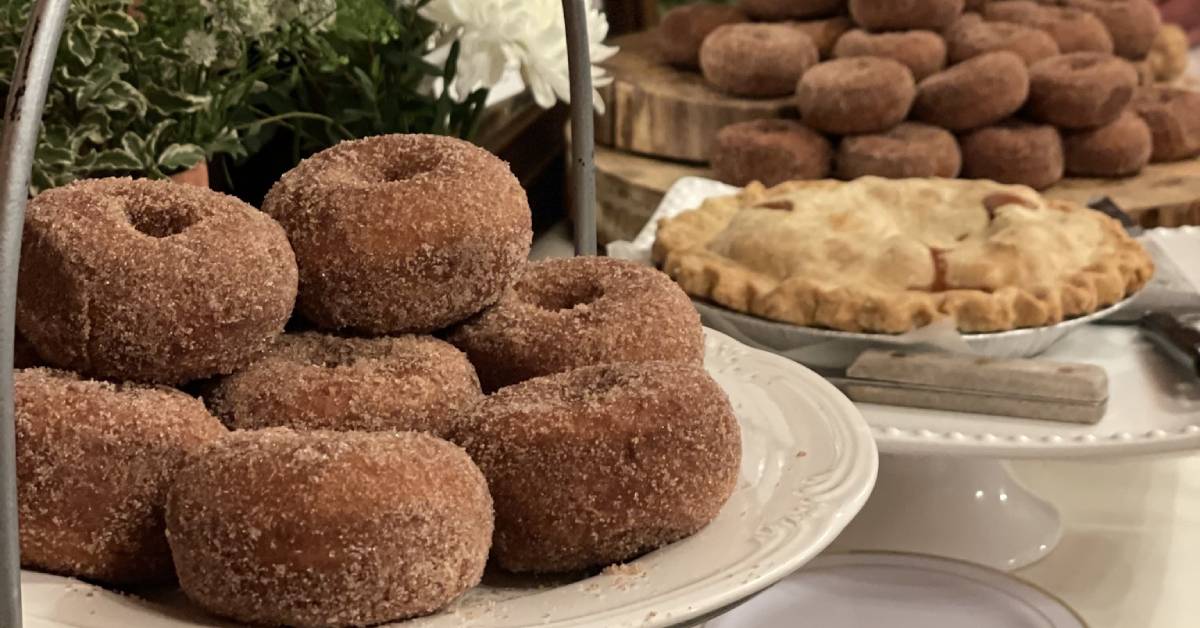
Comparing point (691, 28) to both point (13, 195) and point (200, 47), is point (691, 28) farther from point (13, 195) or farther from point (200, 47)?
point (13, 195)

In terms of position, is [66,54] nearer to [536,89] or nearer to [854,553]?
[536,89]

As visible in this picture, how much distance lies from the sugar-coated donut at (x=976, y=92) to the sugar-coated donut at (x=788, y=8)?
27 centimetres

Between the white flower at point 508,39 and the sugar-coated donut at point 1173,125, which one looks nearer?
the white flower at point 508,39

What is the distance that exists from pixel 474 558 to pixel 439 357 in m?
0.15

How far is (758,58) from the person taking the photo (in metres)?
1.94

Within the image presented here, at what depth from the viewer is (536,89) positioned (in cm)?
124

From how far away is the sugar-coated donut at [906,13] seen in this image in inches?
76.8

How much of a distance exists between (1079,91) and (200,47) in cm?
130

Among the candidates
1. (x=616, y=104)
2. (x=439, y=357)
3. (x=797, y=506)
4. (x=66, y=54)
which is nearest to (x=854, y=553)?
(x=797, y=506)

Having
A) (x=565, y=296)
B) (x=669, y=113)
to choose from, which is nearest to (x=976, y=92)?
(x=669, y=113)

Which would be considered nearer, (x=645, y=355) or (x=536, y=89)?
(x=645, y=355)

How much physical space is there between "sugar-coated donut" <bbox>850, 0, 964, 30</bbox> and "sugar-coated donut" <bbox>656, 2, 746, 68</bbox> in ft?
0.71

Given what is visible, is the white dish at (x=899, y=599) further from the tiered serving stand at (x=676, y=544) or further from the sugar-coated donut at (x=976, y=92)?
the sugar-coated donut at (x=976, y=92)

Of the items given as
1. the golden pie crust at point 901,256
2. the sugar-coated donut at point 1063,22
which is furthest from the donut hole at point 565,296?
the sugar-coated donut at point 1063,22
